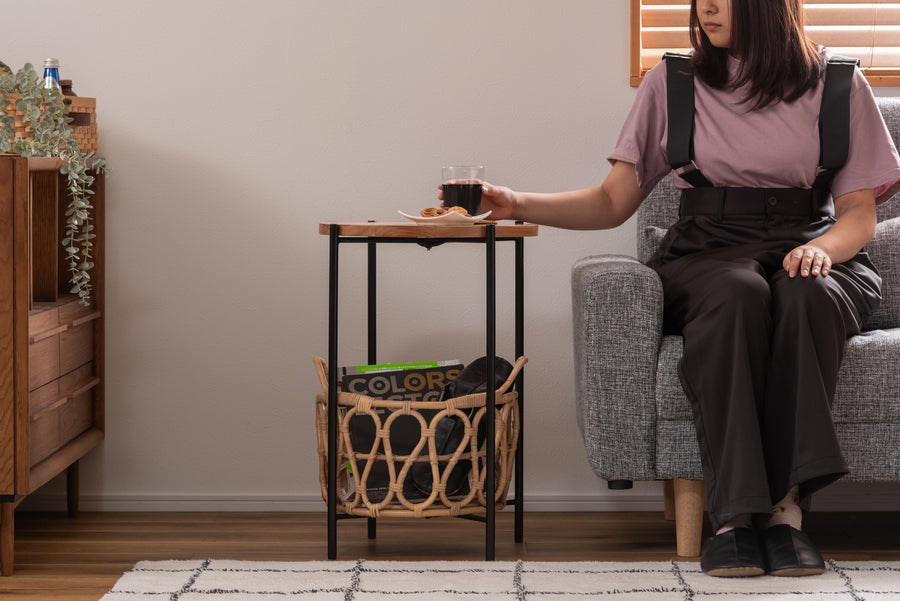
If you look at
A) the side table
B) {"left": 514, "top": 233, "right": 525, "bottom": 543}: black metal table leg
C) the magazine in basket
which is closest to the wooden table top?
the side table

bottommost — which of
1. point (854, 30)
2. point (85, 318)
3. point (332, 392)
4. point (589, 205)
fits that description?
point (332, 392)

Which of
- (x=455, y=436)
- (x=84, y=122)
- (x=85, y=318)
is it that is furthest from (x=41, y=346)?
(x=455, y=436)

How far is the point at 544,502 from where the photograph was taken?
2.15 metres

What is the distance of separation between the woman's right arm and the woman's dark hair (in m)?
0.24

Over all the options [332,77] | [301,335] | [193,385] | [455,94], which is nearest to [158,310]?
[193,385]

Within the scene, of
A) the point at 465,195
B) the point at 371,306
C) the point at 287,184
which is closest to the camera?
the point at 465,195

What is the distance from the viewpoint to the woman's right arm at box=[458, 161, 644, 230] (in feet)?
6.06

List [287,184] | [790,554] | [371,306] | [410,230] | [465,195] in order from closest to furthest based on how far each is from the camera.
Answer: [790,554] → [410,230] → [465,195] → [371,306] → [287,184]

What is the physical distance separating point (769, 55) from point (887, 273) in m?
0.49

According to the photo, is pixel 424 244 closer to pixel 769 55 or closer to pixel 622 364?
pixel 622 364

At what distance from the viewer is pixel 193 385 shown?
215 centimetres

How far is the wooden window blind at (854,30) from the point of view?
7.07ft

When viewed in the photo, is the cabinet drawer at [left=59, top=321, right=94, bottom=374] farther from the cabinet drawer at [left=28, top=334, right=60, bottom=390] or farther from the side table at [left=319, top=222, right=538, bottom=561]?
the side table at [left=319, top=222, right=538, bottom=561]

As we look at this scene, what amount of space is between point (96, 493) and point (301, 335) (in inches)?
22.1
